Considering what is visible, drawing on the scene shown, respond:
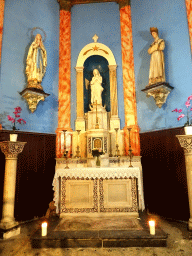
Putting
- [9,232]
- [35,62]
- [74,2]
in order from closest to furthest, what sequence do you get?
[9,232] → [35,62] → [74,2]

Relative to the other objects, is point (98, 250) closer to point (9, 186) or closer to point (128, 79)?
point (9, 186)

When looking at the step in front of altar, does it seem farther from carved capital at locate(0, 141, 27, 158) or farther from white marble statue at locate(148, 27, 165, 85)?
white marble statue at locate(148, 27, 165, 85)

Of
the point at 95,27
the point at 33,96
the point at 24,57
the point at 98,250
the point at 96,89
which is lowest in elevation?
the point at 98,250

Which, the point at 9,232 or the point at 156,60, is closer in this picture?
the point at 9,232

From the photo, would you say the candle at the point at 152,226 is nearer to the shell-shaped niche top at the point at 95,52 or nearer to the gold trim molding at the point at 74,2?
the shell-shaped niche top at the point at 95,52

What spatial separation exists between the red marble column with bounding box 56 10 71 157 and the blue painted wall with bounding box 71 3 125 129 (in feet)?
0.45

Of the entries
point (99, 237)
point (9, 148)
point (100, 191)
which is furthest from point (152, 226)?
point (9, 148)

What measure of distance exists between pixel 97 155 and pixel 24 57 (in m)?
3.62

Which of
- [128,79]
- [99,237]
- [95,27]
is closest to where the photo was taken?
[99,237]

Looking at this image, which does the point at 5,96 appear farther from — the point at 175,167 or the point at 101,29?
the point at 175,167

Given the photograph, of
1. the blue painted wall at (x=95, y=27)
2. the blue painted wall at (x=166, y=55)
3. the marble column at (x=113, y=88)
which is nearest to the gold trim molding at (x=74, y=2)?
the blue painted wall at (x=95, y=27)

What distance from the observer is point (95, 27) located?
694 centimetres

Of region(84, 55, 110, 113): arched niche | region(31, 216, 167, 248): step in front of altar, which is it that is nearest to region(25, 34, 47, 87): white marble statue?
region(84, 55, 110, 113): arched niche

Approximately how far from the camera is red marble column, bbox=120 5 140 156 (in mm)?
6079
